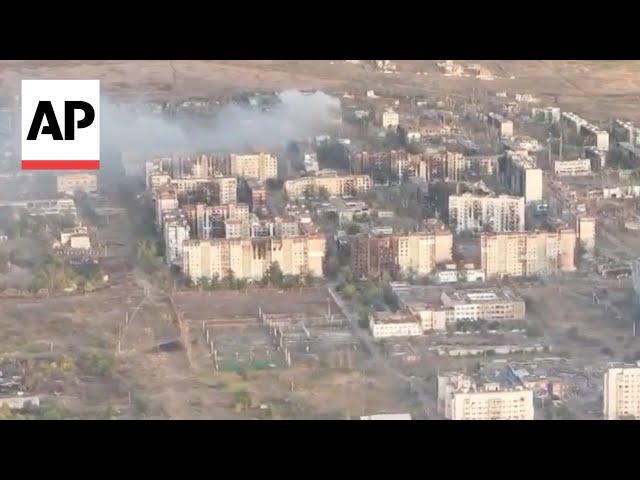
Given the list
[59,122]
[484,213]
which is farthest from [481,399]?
[59,122]

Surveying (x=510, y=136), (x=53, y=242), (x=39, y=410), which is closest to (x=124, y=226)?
(x=53, y=242)

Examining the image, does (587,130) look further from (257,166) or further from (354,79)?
(257,166)

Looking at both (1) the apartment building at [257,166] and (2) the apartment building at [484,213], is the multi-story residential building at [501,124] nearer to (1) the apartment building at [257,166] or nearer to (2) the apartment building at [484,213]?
(2) the apartment building at [484,213]

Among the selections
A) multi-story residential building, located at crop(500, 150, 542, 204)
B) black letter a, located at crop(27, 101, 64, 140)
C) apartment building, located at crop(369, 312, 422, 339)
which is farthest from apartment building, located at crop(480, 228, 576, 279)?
black letter a, located at crop(27, 101, 64, 140)

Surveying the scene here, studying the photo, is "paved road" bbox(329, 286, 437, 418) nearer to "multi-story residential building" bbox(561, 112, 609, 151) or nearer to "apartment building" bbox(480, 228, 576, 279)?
"apartment building" bbox(480, 228, 576, 279)

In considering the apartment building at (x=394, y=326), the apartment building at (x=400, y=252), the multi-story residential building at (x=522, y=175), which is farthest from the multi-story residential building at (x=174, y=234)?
the multi-story residential building at (x=522, y=175)
